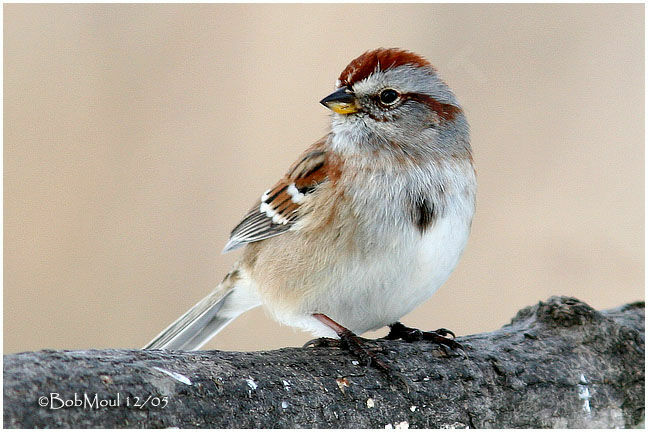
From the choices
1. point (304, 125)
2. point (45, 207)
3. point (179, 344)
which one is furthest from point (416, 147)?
point (45, 207)

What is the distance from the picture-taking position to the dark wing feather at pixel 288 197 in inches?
114

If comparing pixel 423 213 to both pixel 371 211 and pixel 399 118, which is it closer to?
pixel 371 211

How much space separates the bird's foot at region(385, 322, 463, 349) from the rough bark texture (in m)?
0.05

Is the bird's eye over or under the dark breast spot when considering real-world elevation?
over

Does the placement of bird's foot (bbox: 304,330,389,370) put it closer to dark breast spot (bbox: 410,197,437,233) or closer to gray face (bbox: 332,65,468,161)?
dark breast spot (bbox: 410,197,437,233)

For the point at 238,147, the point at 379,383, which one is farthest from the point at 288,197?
the point at 238,147

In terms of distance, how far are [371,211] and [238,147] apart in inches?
85.0

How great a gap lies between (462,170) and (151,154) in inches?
89.7

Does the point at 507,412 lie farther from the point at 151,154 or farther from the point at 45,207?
the point at 45,207

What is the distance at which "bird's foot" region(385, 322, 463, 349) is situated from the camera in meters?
2.57

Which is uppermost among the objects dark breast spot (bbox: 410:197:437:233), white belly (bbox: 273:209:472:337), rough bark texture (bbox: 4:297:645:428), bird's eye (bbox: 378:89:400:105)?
bird's eye (bbox: 378:89:400:105)

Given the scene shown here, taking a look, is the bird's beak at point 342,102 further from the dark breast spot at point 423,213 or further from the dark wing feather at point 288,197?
the dark breast spot at point 423,213

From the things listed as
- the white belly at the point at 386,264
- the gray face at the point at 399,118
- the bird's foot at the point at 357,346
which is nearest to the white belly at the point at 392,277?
the white belly at the point at 386,264

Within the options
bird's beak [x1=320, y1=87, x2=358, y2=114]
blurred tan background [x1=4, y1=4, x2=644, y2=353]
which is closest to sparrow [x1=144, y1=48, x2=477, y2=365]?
bird's beak [x1=320, y1=87, x2=358, y2=114]
